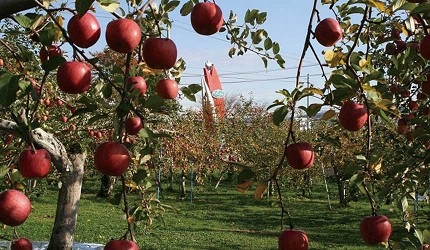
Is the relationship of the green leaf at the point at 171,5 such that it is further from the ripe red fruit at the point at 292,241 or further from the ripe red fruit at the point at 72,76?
the ripe red fruit at the point at 292,241

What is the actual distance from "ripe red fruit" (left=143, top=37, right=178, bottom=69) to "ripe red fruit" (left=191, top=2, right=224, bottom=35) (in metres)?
0.11

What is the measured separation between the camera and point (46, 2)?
1.41 metres

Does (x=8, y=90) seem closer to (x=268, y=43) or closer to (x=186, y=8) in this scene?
(x=186, y=8)

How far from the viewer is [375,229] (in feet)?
4.11

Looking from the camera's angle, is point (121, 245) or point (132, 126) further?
point (132, 126)

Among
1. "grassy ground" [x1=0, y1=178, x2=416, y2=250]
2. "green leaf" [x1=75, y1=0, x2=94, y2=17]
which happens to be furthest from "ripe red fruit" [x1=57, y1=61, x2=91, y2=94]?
"grassy ground" [x1=0, y1=178, x2=416, y2=250]

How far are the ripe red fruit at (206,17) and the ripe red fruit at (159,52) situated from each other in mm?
111

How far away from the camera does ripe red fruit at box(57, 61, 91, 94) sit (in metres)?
1.00

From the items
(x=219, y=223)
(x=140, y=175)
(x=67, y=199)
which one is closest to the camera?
(x=140, y=175)

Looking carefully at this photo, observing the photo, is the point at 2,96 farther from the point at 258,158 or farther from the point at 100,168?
the point at 258,158

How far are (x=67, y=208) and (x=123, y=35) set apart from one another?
10.2 ft

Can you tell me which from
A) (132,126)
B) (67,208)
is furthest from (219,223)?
(132,126)

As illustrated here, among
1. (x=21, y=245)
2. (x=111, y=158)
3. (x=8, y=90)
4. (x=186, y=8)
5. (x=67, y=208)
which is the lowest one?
(x=21, y=245)

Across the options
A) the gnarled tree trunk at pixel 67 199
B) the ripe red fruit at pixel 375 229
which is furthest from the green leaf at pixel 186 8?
the gnarled tree trunk at pixel 67 199
